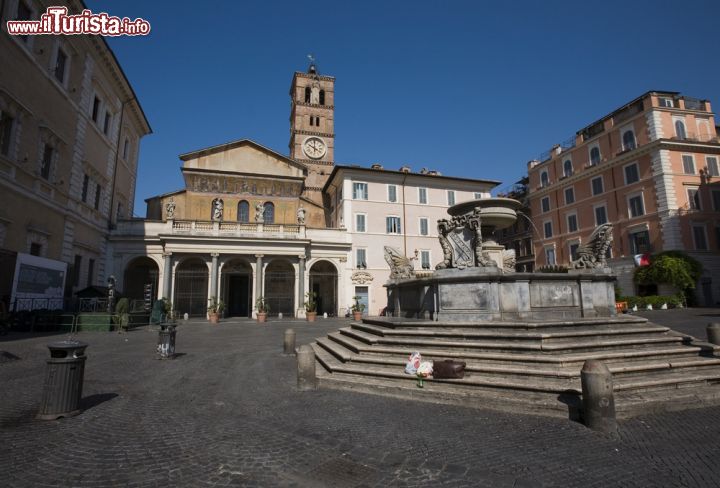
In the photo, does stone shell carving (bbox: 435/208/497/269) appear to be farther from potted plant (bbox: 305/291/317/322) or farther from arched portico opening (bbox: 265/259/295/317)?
arched portico opening (bbox: 265/259/295/317)

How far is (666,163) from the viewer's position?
91.1 feet

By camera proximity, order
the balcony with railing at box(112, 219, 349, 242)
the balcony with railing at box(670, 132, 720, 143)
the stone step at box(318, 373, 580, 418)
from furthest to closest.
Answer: the balcony with railing at box(670, 132, 720, 143), the balcony with railing at box(112, 219, 349, 242), the stone step at box(318, 373, 580, 418)

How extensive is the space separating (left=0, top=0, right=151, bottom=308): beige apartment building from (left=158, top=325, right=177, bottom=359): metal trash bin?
30.2 feet

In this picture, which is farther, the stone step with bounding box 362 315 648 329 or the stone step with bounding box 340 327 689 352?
the stone step with bounding box 362 315 648 329

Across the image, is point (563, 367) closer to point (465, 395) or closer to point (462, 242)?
point (465, 395)

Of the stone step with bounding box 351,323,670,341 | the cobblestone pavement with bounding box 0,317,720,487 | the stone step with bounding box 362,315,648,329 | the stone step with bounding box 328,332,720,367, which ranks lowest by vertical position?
the cobblestone pavement with bounding box 0,317,720,487

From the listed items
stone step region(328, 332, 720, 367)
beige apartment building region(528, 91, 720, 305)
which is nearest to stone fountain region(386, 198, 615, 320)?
stone step region(328, 332, 720, 367)

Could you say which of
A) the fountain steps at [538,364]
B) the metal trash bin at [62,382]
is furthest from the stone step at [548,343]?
the metal trash bin at [62,382]

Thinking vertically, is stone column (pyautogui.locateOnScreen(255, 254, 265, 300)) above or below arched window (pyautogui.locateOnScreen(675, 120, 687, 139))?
below

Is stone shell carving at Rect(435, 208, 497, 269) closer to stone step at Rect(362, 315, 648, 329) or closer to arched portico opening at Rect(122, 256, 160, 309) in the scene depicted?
stone step at Rect(362, 315, 648, 329)

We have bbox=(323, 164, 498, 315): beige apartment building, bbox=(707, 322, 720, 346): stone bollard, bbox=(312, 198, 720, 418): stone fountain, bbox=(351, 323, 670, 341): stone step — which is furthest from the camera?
bbox=(323, 164, 498, 315): beige apartment building

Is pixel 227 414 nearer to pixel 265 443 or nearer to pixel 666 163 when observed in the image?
pixel 265 443

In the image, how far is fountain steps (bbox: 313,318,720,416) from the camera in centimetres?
536

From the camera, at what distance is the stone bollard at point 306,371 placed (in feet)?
22.0
